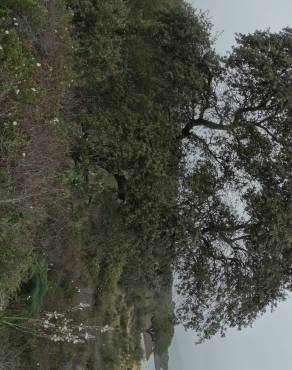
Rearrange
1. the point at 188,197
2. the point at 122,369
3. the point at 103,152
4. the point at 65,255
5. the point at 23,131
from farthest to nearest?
1. the point at 122,369
2. the point at 65,255
3. the point at 188,197
4. the point at 103,152
5. the point at 23,131

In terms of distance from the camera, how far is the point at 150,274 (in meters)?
14.7

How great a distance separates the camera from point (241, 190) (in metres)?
13.8

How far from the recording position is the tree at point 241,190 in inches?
510

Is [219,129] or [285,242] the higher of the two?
[219,129]

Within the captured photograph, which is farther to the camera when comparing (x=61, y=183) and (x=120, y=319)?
(x=120, y=319)

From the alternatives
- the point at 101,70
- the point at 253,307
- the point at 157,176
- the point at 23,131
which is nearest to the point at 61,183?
the point at 23,131

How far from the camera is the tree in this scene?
42.5 feet

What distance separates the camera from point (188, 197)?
1365 cm

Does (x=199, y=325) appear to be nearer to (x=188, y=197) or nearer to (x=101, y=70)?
(x=188, y=197)

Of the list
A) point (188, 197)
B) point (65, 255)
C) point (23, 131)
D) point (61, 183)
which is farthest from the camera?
point (65, 255)

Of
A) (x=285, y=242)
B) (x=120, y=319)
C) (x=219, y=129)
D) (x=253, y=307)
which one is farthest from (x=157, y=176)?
(x=120, y=319)

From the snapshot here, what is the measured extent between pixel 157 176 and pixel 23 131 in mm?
4980

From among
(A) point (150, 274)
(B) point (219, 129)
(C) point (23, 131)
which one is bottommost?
(C) point (23, 131)

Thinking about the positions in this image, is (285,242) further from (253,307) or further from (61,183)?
(61,183)
